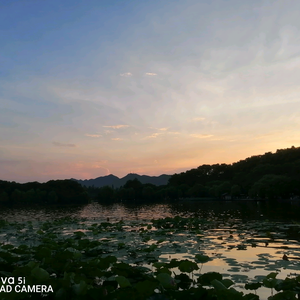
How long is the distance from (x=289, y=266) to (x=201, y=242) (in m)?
4.72

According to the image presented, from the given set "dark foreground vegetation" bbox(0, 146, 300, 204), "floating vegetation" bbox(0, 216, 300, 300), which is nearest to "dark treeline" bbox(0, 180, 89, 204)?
"dark foreground vegetation" bbox(0, 146, 300, 204)

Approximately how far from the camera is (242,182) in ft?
308

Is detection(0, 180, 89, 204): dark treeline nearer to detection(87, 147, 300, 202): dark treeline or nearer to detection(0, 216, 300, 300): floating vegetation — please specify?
detection(87, 147, 300, 202): dark treeline

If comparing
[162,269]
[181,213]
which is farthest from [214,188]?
[162,269]

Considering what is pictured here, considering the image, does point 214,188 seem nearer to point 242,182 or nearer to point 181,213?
point 242,182

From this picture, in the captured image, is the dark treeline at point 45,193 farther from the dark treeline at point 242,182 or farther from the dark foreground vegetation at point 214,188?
the dark treeline at point 242,182

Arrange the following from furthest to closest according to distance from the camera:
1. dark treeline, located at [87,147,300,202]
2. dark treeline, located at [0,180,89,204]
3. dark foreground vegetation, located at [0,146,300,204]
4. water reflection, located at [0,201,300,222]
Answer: dark treeline, located at [0,180,89,204] → dark foreground vegetation, located at [0,146,300,204] → dark treeline, located at [87,147,300,202] → water reflection, located at [0,201,300,222]

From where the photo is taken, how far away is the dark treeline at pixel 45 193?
321 feet

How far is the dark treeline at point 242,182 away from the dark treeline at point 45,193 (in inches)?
458

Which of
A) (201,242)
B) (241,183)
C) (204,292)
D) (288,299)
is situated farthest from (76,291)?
(241,183)

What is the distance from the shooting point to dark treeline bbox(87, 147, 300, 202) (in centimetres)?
6538

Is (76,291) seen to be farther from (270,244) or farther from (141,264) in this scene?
(270,244)

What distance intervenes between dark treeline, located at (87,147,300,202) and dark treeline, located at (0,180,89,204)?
11.6 meters

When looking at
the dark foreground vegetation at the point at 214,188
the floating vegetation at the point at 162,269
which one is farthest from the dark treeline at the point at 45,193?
the floating vegetation at the point at 162,269
